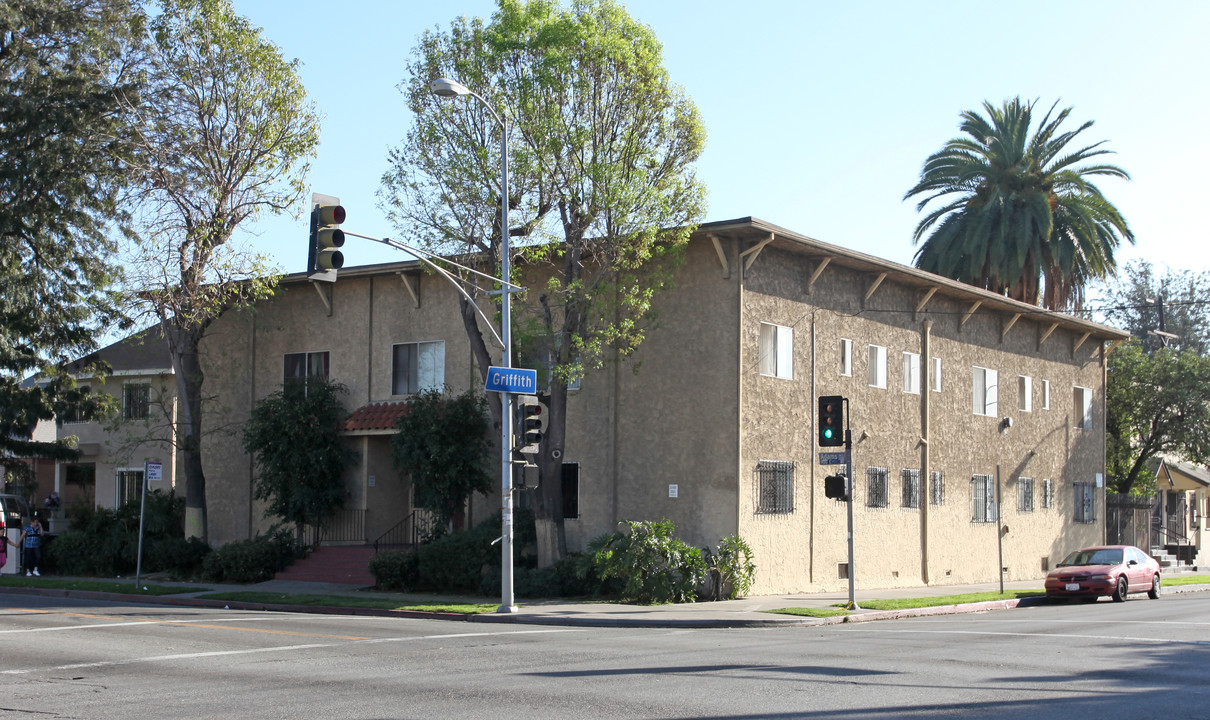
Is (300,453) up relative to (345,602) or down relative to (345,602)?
up

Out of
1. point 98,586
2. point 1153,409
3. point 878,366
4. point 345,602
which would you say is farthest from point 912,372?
point 98,586

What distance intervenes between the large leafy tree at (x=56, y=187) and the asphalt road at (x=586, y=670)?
13886mm

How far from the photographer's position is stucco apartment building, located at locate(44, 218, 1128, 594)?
82.3 ft

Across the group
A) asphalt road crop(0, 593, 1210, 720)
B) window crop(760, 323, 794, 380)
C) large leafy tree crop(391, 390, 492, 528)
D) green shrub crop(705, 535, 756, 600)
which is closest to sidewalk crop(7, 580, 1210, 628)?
green shrub crop(705, 535, 756, 600)

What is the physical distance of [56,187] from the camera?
3041 centimetres

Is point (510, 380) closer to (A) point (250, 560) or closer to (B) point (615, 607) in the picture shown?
(B) point (615, 607)

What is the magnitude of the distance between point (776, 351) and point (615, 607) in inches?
290

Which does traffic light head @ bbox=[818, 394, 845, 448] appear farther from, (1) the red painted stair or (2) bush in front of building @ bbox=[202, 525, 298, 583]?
(2) bush in front of building @ bbox=[202, 525, 298, 583]

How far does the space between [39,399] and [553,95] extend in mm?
19108

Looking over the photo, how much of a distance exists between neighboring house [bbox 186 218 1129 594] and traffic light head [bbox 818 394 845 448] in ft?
8.53

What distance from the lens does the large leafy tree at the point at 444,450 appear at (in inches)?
1045

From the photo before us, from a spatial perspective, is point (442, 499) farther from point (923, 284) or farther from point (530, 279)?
point (923, 284)

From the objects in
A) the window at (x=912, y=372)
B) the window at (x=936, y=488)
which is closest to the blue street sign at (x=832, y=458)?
the window at (x=912, y=372)

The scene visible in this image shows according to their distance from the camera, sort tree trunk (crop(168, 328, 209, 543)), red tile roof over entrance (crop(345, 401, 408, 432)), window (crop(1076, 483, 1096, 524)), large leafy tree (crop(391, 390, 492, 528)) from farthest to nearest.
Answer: window (crop(1076, 483, 1096, 524)), tree trunk (crop(168, 328, 209, 543)), red tile roof over entrance (crop(345, 401, 408, 432)), large leafy tree (crop(391, 390, 492, 528))
